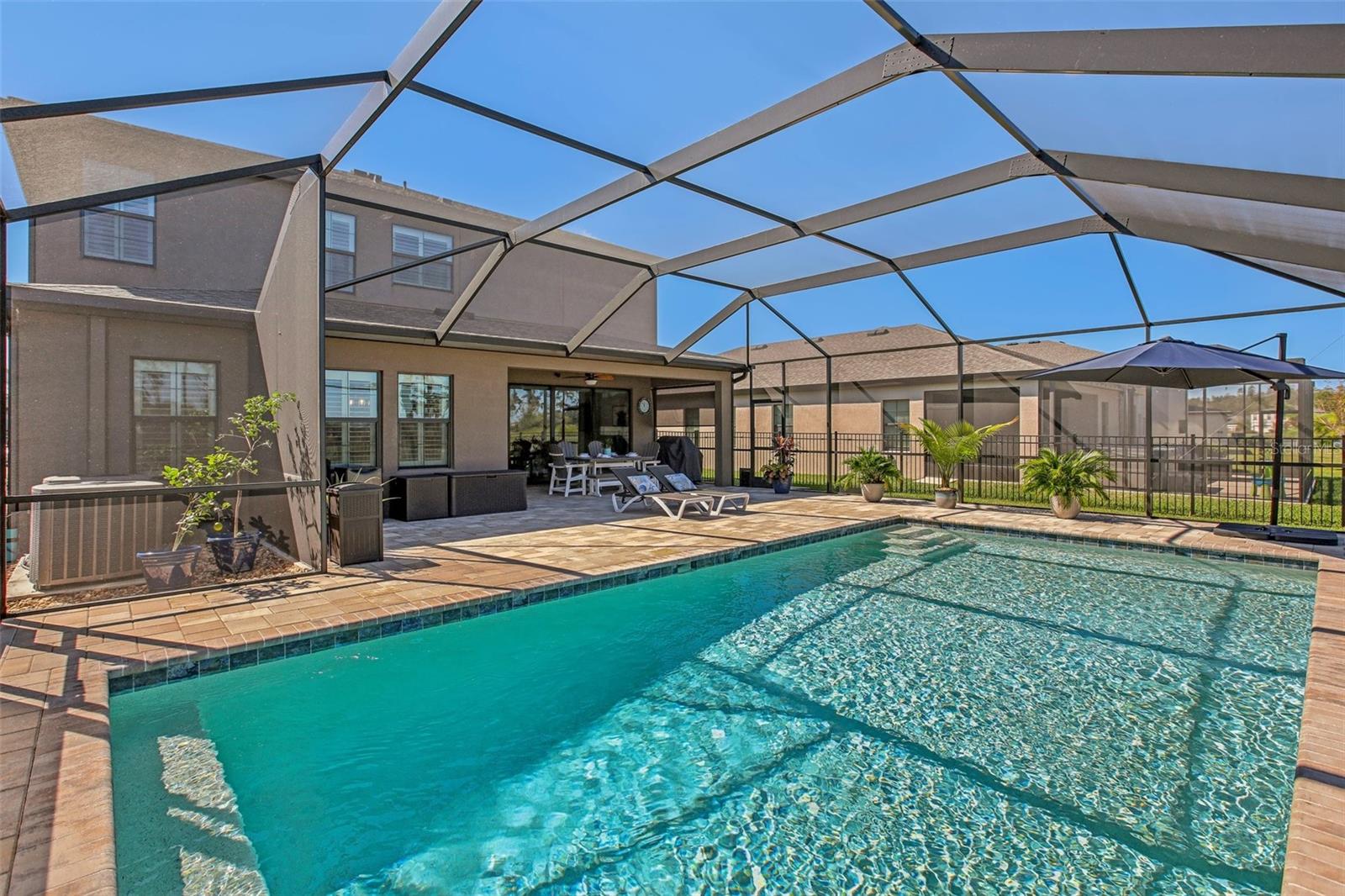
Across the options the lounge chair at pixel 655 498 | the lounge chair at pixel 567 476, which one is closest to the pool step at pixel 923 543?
the lounge chair at pixel 655 498

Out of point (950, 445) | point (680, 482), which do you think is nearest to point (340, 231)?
point (680, 482)

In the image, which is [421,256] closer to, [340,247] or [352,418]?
[340,247]

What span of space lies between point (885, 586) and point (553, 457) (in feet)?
32.2

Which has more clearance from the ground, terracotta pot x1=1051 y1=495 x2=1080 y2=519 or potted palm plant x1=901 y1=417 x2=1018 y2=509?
potted palm plant x1=901 y1=417 x2=1018 y2=509

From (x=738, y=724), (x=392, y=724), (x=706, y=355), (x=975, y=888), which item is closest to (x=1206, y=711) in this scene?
(x=975, y=888)

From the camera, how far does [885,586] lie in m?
7.00

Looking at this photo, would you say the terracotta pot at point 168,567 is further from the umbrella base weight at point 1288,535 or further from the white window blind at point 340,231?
the umbrella base weight at point 1288,535

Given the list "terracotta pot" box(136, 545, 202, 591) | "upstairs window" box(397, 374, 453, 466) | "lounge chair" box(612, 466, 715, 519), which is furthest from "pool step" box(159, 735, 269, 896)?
"upstairs window" box(397, 374, 453, 466)

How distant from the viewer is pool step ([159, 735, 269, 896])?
258cm

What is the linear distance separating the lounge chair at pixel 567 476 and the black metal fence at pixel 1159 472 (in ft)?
13.1

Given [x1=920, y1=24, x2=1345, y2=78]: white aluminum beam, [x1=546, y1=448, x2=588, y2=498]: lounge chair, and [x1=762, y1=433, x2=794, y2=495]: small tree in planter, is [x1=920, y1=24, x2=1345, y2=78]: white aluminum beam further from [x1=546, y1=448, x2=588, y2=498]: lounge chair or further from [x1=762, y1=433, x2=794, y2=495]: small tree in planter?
[x1=546, y1=448, x2=588, y2=498]: lounge chair

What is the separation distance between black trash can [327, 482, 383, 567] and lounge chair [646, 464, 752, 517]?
542 centimetres

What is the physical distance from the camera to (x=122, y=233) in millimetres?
8828

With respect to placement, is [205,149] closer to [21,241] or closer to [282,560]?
[21,241]
